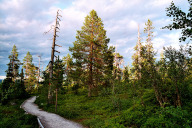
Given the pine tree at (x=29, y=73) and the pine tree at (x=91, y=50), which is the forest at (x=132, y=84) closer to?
the pine tree at (x=91, y=50)

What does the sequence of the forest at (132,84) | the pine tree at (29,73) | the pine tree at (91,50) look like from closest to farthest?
the forest at (132,84)
the pine tree at (91,50)
the pine tree at (29,73)

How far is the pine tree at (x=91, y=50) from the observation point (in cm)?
2131

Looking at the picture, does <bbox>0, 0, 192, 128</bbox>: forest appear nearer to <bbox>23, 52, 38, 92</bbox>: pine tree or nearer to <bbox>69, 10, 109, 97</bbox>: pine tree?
<bbox>69, 10, 109, 97</bbox>: pine tree

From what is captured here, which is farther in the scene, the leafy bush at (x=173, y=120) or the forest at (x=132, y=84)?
the forest at (x=132, y=84)

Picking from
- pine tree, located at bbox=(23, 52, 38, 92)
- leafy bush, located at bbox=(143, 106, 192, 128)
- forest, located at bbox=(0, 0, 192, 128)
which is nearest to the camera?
leafy bush, located at bbox=(143, 106, 192, 128)

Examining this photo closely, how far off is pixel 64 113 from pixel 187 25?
14.0m

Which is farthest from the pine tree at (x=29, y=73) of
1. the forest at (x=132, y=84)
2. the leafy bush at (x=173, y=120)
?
the leafy bush at (x=173, y=120)

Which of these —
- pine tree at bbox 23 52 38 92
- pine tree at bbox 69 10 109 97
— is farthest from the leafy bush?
pine tree at bbox 23 52 38 92

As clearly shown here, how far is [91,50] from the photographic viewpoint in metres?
22.4

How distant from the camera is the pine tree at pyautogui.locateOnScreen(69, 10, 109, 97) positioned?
21312 mm

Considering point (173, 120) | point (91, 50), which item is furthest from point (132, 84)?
point (91, 50)

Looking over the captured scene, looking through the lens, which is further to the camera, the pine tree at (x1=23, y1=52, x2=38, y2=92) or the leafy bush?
the pine tree at (x1=23, y1=52, x2=38, y2=92)

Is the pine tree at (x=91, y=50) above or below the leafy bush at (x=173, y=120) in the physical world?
above

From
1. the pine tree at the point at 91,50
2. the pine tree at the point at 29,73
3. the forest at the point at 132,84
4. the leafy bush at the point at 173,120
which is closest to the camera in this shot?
the leafy bush at the point at 173,120
